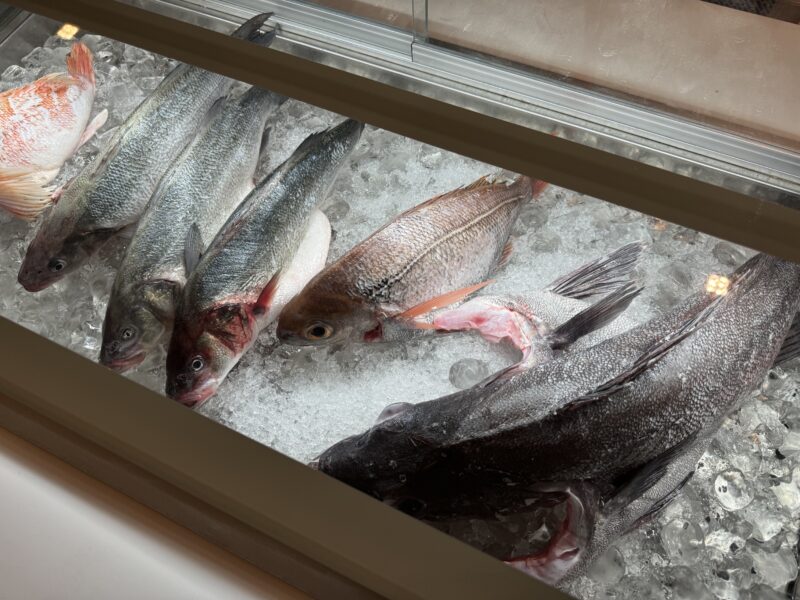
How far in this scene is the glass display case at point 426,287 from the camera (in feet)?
2.59

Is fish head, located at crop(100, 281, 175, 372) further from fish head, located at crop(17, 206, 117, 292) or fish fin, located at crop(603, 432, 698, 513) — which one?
fish fin, located at crop(603, 432, 698, 513)

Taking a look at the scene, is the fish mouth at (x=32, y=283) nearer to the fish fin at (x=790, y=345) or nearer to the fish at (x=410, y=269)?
the fish at (x=410, y=269)

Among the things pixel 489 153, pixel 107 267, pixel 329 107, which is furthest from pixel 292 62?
pixel 107 267

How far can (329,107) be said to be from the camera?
86 centimetres

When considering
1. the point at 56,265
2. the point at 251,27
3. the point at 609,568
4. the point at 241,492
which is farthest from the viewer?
the point at 251,27

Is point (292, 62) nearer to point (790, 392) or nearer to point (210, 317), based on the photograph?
point (210, 317)

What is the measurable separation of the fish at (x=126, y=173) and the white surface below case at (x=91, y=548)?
1.03 ft

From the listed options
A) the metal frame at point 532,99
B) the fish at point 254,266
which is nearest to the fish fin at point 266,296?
the fish at point 254,266

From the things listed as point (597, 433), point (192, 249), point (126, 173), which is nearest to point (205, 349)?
point (192, 249)

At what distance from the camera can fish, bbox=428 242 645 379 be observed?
3.23ft

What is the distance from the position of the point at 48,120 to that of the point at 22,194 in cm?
18

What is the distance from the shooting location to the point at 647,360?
2.98 ft

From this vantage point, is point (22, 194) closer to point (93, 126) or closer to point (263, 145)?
point (93, 126)

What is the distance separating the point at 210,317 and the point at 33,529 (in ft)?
1.14
